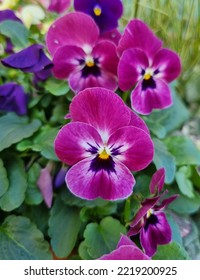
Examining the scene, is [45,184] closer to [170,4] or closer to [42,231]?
[42,231]

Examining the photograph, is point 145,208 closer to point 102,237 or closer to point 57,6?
point 102,237

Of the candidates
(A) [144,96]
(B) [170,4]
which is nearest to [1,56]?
(A) [144,96]

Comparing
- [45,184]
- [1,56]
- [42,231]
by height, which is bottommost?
[42,231]

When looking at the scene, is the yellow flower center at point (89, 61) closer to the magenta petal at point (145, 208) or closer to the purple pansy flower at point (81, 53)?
the purple pansy flower at point (81, 53)

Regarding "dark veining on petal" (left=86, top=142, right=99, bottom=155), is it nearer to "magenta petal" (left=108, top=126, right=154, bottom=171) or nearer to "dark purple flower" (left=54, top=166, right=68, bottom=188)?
"magenta petal" (left=108, top=126, right=154, bottom=171)
